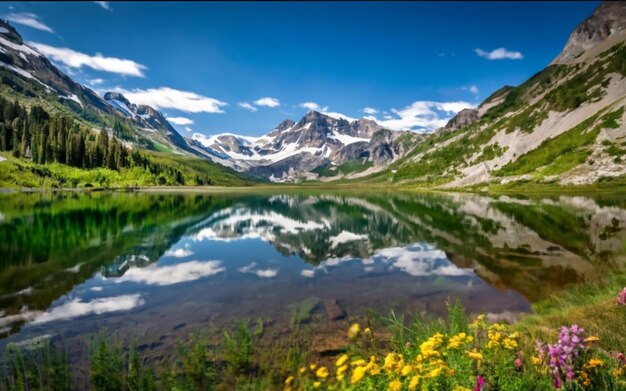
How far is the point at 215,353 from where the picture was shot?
1518cm

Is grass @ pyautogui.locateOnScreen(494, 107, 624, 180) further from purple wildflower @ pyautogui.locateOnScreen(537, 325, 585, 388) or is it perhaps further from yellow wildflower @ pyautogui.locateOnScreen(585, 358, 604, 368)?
purple wildflower @ pyautogui.locateOnScreen(537, 325, 585, 388)

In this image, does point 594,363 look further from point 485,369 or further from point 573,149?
point 573,149

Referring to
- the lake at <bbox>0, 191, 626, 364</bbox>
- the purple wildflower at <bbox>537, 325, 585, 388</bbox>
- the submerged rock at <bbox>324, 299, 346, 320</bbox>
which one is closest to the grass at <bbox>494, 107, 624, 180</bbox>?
the lake at <bbox>0, 191, 626, 364</bbox>

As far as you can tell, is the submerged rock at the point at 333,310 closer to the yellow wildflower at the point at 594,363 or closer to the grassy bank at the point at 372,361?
the grassy bank at the point at 372,361

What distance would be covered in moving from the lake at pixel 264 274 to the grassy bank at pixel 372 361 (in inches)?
64.9

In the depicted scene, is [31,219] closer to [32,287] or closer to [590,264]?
[32,287]

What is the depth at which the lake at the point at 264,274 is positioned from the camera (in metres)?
19.8

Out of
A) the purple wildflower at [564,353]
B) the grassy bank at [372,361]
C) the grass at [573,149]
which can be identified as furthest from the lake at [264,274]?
the grass at [573,149]

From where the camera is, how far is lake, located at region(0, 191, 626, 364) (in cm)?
1978

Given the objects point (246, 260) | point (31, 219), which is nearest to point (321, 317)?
point (246, 260)

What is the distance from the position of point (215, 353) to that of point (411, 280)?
18709 millimetres

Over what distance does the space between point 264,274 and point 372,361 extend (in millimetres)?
24886

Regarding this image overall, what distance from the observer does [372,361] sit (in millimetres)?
7844

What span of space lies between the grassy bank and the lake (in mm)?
1648
